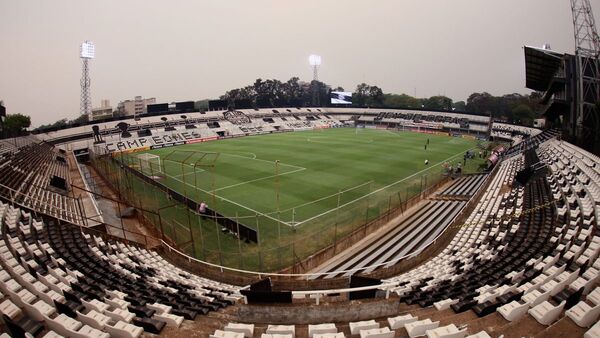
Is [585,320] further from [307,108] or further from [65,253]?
[307,108]

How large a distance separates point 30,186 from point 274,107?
7719cm

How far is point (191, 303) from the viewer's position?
7.68 meters

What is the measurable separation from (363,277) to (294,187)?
20216mm

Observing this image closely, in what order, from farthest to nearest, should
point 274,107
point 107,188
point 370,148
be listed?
point 274,107 < point 370,148 < point 107,188

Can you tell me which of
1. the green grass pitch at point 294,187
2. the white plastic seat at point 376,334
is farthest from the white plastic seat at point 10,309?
the green grass pitch at point 294,187

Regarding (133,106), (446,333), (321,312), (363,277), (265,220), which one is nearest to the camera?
(446,333)

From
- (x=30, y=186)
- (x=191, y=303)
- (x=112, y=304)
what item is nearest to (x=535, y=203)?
(x=191, y=303)

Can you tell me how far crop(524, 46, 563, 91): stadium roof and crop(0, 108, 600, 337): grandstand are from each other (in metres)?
15.0

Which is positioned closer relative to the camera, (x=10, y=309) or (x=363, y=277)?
(x=10, y=309)

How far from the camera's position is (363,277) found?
895 cm

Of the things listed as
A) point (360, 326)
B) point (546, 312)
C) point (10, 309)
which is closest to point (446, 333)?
point (360, 326)

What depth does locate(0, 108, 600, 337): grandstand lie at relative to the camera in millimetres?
5965

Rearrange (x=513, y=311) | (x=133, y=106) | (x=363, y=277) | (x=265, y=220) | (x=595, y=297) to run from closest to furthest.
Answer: (x=513, y=311), (x=595, y=297), (x=363, y=277), (x=265, y=220), (x=133, y=106)

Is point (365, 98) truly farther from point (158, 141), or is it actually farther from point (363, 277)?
point (363, 277)
